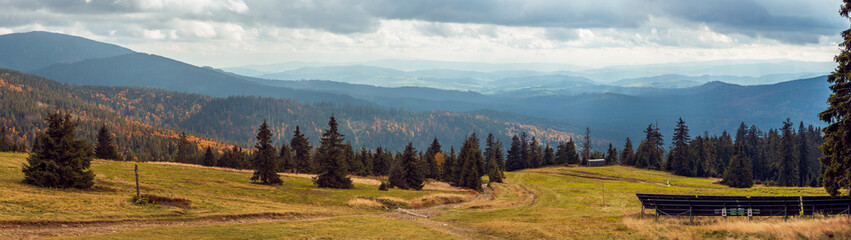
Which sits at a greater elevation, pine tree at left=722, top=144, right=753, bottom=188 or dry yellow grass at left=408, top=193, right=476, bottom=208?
pine tree at left=722, top=144, right=753, bottom=188

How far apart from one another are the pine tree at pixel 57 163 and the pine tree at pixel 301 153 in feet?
175

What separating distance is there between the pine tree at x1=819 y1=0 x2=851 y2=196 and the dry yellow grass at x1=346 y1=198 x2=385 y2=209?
3536cm

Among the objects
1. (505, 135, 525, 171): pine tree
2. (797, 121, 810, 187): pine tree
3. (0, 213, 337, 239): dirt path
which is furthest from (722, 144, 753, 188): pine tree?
(0, 213, 337, 239): dirt path

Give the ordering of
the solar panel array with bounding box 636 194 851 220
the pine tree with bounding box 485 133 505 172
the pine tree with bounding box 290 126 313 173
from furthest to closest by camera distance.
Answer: the pine tree with bounding box 485 133 505 172 → the pine tree with bounding box 290 126 313 173 → the solar panel array with bounding box 636 194 851 220

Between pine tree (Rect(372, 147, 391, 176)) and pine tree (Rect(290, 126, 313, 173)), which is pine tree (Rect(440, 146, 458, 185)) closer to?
pine tree (Rect(372, 147, 391, 176))

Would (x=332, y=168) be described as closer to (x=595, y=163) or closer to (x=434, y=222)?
(x=434, y=222)

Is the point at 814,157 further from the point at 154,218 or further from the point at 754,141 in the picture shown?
the point at 154,218

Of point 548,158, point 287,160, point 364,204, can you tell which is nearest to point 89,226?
point 364,204

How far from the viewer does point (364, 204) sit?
50.8m

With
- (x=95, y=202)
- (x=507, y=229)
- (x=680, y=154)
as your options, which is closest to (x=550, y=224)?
(x=507, y=229)

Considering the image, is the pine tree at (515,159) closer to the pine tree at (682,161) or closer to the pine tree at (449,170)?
the pine tree at (682,161)

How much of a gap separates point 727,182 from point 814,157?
181 ft

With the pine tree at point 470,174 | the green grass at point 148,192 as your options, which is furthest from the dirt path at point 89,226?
the pine tree at point 470,174

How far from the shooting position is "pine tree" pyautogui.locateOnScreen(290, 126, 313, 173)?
9738cm
